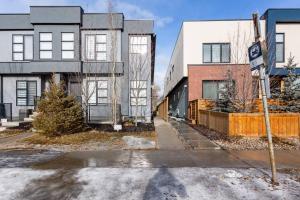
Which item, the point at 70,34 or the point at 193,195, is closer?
the point at 193,195

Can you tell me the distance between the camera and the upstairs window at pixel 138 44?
2181 centimetres

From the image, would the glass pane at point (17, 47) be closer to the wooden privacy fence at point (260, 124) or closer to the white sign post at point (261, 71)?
the wooden privacy fence at point (260, 124)

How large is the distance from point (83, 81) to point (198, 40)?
9549 millimetres

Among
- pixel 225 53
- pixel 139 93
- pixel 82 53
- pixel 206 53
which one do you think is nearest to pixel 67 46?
pixel 82 53

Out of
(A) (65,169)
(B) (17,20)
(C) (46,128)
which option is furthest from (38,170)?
(B) (17,20)

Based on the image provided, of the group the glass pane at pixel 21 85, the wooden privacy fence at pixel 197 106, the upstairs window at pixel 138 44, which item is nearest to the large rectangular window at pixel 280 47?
the wooden privacy fence at pixel 197 106

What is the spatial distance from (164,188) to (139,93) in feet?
53.3

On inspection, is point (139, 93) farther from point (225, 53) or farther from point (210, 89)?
point (225, 53)

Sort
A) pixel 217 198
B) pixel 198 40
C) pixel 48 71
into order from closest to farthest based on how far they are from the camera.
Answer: pixel 217 198
pixel 48 71
pixel 198 40

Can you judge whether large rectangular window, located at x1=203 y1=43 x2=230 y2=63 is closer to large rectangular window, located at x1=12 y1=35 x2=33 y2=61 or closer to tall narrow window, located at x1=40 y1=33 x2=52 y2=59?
tall narrow window, located at x1=40 y1=33 x2=52 y2=59

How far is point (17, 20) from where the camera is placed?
2198 cm

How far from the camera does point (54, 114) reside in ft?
43.0

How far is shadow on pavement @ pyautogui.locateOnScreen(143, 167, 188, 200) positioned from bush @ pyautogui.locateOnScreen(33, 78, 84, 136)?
735cm

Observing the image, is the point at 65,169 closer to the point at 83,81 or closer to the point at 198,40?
the point at 83,81
